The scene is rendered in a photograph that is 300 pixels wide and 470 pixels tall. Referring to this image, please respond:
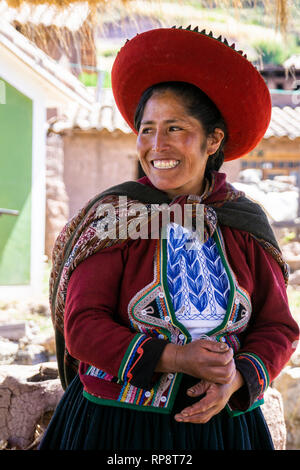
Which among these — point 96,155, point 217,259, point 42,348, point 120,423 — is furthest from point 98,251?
point 96,155

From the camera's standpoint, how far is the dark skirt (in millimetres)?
1612

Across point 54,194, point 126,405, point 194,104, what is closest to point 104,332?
point 126,405

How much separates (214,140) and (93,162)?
347 inches

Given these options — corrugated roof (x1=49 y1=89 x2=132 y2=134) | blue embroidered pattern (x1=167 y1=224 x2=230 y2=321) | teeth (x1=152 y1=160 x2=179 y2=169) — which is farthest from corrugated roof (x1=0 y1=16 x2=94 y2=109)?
blue embroidered pattern (x1=167 y1=224 x2=230 y2=321)

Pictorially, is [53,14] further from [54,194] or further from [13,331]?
[54,194]

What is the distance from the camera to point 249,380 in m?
1.60

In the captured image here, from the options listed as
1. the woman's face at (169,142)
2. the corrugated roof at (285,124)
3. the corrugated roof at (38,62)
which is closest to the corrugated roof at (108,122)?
the corrugated roof at (285,124)

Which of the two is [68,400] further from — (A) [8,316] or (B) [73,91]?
(B) [73,91]

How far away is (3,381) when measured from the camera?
2816 mm

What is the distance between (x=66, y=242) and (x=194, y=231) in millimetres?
458

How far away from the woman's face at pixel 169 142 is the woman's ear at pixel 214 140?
55 millimetres

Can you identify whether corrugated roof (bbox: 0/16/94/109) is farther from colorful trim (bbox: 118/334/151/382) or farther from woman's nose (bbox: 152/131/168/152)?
colorful trim (bbox: 118/334/151/382)

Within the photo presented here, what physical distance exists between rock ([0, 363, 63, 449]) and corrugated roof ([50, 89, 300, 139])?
24.4 feet

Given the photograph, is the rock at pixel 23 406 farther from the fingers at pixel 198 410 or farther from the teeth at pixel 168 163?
the teeth at pixel 168 163
